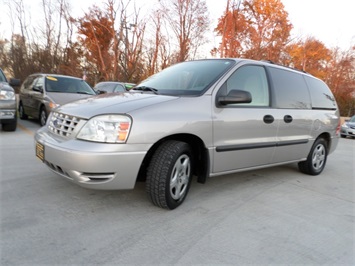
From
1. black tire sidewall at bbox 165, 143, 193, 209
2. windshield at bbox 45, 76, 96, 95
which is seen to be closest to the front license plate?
black tire sidewall at bbox 165, 143, 193, 209

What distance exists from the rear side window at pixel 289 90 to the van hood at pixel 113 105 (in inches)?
67.2

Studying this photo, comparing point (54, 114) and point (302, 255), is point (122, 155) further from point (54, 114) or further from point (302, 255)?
point (302, 255)

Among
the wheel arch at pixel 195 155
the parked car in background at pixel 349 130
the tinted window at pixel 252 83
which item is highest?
the tinted window at pixel 252 83

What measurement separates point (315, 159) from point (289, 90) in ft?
4.78

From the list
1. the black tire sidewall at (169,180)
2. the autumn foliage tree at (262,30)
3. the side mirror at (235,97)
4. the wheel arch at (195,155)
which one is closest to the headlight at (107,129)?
the wheel arch at (195,155)

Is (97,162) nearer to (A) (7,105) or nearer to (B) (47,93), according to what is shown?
(A) (7,105)

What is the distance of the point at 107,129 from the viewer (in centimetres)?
232

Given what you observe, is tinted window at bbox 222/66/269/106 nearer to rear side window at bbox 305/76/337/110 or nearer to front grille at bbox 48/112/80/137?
rear side window at bbox 305/76/337/110

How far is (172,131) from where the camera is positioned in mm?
2541

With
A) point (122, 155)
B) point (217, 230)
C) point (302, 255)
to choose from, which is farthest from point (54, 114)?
point (302, 255)

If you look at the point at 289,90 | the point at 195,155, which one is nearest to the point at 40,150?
the point at 195,155

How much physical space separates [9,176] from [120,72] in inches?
730

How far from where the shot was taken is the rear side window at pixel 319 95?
4.34 meters

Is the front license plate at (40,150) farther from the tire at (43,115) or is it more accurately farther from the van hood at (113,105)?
the tire at (43,115)
